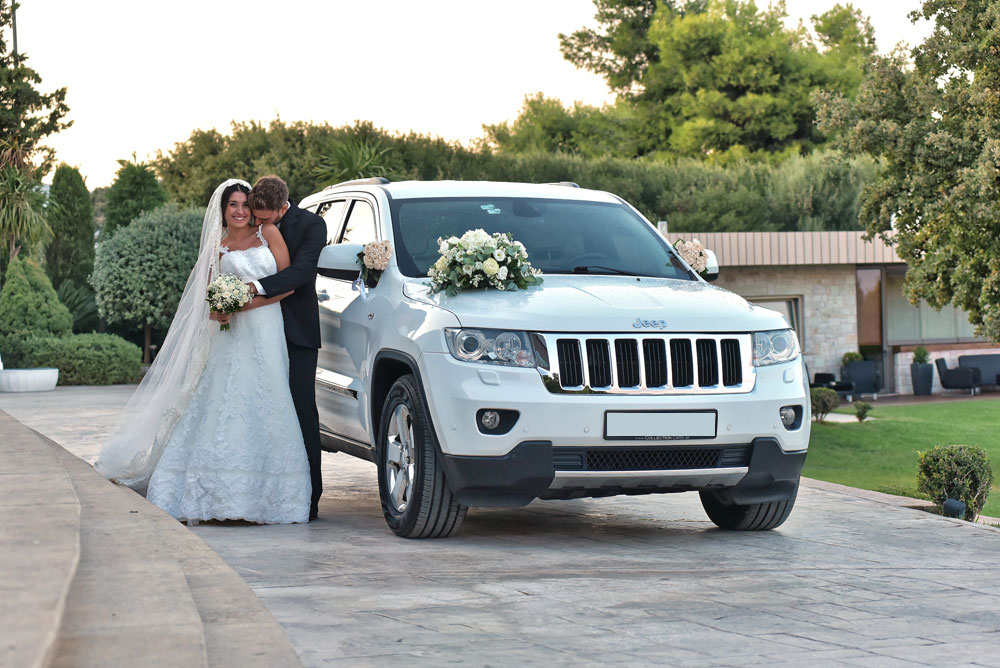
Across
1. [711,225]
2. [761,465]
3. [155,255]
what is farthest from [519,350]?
[711,225]

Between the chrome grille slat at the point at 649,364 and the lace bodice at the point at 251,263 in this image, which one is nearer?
the chrome grille slat at the point at 649,364

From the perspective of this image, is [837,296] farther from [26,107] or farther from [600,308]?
[600,308]

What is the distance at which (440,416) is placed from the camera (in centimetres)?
663

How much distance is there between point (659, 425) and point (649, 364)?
0.31 metres

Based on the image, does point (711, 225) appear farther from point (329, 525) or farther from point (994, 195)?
point (329, 525)

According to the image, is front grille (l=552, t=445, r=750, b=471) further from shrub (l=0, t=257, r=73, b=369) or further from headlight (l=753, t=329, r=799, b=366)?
shrub (l=0, t=257, r=73, b=369)

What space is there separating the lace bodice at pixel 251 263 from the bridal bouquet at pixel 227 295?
0.65ft

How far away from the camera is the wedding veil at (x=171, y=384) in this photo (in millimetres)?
8203

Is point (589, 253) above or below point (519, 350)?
above

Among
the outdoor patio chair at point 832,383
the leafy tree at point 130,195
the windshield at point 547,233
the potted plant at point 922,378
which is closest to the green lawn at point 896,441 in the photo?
the outdoor patio chair at point 832,383

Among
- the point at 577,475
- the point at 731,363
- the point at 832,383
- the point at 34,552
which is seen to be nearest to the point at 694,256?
the point at 731,363

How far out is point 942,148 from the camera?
54.3ft

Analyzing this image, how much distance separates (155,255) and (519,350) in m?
22.0

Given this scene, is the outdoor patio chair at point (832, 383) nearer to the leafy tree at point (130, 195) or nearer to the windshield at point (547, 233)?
the leafy tree at point (130, 195)
